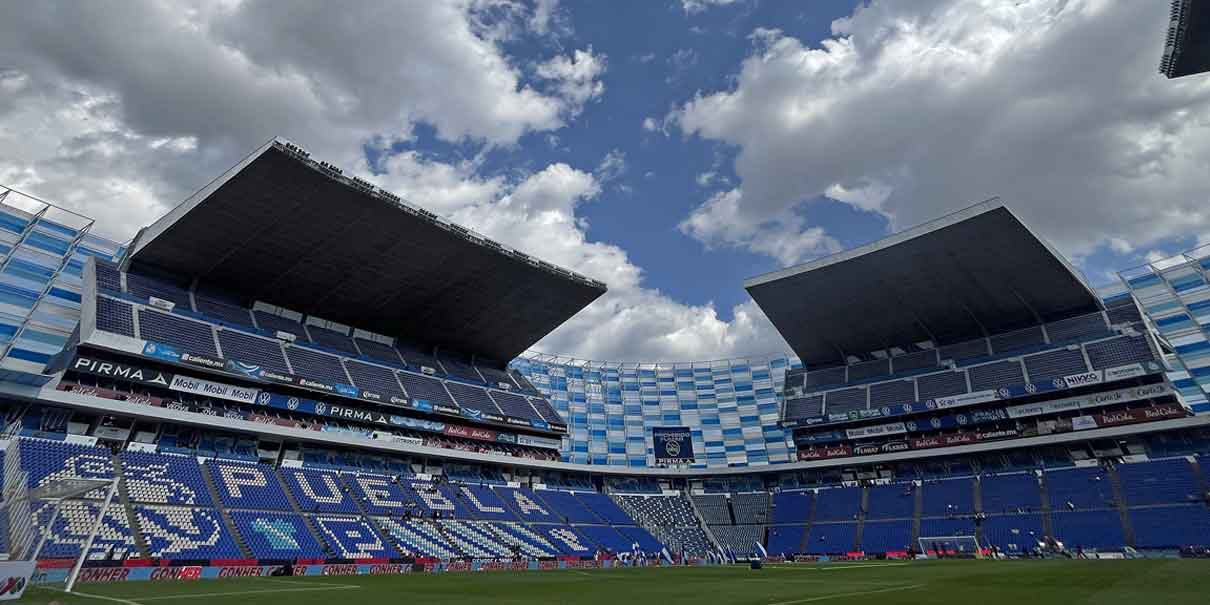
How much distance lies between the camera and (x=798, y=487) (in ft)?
216

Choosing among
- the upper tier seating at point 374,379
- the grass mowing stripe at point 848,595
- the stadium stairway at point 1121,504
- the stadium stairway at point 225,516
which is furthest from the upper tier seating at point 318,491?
the stadium stairway at point 1121,504

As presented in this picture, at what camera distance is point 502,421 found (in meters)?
57.6

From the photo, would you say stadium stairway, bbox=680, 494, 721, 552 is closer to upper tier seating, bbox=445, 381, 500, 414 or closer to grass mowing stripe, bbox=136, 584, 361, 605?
upper tier seating, bbox=445, 381, 500, 414

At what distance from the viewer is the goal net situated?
151ft

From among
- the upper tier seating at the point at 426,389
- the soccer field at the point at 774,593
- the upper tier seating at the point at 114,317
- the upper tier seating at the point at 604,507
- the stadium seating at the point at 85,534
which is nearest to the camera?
the soccer field at the point at 774,593

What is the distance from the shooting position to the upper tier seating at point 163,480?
107 ft

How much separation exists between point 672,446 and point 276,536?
42.8 m

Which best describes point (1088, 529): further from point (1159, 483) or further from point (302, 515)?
point (302, 515)

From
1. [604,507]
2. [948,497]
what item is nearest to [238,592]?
[604,507]

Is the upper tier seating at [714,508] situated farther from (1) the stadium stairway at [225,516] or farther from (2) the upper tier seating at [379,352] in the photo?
(1) the stadium stairway at [225,516]

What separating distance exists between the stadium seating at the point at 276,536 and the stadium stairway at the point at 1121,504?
55275mm

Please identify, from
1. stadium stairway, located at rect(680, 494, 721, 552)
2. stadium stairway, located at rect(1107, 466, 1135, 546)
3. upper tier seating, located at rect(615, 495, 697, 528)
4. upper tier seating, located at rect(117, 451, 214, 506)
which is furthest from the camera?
upper tier seating, located at rect(615, 495, 697, 528)

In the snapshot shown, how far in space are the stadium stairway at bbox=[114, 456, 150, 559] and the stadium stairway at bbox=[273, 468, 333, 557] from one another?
8926 mm

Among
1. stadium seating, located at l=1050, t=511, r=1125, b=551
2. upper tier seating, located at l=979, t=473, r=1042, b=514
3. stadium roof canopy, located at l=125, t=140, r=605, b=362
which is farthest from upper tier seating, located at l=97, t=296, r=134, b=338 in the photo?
stadium seating, located at l=1050, t=511, r=1125, b=551
